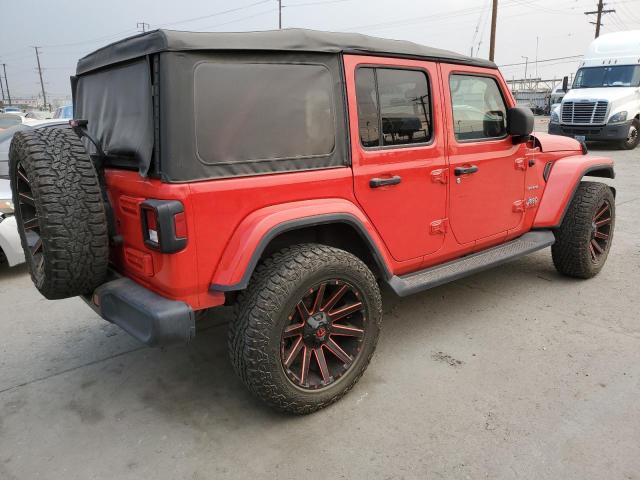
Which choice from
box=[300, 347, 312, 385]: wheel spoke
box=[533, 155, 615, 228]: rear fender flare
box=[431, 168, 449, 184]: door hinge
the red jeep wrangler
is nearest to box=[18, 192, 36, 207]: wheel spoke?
the red jeep wrangler

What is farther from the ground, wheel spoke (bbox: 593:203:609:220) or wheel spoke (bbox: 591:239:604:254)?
wheel spoke (bbox: 593:203:609:220)

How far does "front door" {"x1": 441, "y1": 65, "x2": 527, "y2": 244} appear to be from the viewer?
3.35 metres

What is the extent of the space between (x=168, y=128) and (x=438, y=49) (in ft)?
6.67

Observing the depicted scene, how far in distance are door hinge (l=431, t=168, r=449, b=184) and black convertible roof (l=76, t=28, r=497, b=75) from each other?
739 millimetres

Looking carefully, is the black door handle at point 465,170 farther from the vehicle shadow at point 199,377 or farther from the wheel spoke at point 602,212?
the wheel spoke at point 602,212

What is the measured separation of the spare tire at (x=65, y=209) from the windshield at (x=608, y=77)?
16.2 metres

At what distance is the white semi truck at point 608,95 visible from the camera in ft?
45.9

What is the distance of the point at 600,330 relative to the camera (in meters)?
3.53

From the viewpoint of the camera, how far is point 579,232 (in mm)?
4188

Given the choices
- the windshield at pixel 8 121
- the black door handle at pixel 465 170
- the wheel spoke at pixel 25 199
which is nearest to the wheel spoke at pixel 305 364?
the black door handle at pixel 465 170

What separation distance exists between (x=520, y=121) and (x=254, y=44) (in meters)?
2.17

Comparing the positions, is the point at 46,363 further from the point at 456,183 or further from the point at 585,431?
the point at 585,431

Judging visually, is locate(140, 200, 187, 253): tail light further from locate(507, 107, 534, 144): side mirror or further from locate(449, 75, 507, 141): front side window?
locate(507, 107, 534, 144): side mirror

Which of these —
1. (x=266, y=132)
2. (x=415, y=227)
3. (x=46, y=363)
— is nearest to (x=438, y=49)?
(x=415, y=227)
